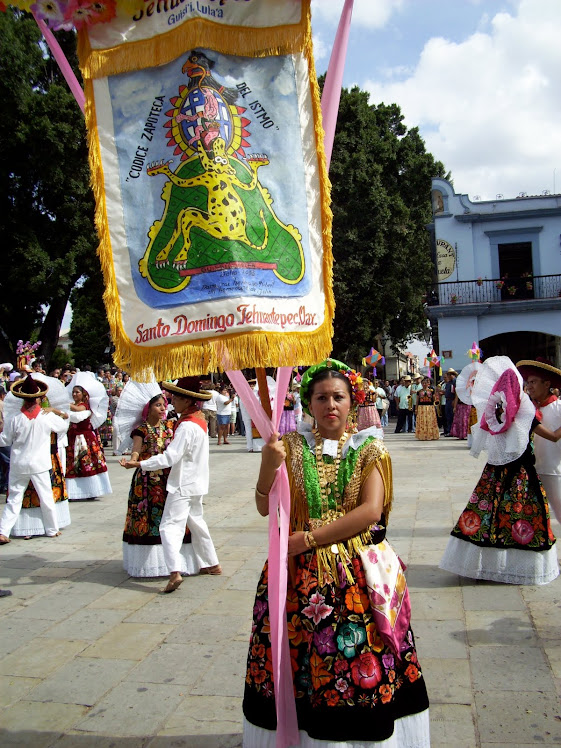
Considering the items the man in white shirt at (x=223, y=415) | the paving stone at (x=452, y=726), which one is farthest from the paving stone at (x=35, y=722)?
the man in white shirt at (x=223, y=415)

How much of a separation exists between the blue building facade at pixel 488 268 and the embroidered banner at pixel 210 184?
910 inches

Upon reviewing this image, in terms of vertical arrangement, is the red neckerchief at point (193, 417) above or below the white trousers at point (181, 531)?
above

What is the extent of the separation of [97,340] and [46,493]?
3582 cm

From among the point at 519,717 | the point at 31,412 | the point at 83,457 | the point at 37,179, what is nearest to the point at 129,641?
the point at 519,717

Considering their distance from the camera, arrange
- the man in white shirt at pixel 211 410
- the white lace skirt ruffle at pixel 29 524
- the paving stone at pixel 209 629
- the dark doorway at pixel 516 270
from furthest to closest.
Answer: the dark doorway at pixel 516 270, the man in white shirt at pixel 211 410, the white lace skirt ruffle at pixel 29 524, the paving stone at pixel 209 629

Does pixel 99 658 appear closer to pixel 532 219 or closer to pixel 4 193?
pixel 4 193

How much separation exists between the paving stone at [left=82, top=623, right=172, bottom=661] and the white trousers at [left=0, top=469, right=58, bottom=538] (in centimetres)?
302

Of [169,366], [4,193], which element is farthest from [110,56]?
[4,193]

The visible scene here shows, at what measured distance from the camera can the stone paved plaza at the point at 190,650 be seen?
10.8 feet

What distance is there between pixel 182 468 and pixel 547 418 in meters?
2.96

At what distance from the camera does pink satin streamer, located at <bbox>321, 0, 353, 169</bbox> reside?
2.77 meters

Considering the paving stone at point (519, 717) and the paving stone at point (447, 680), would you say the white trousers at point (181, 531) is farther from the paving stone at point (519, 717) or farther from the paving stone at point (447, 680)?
the paving stone at point (519, 717)

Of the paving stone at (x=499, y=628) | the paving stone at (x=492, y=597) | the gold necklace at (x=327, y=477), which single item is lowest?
the paving stone at (x=499, y=628)

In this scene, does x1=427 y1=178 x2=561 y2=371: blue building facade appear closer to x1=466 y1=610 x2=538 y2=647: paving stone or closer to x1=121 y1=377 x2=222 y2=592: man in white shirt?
x1=121 y1=377 x2=222 y2=592: man in white shirt
